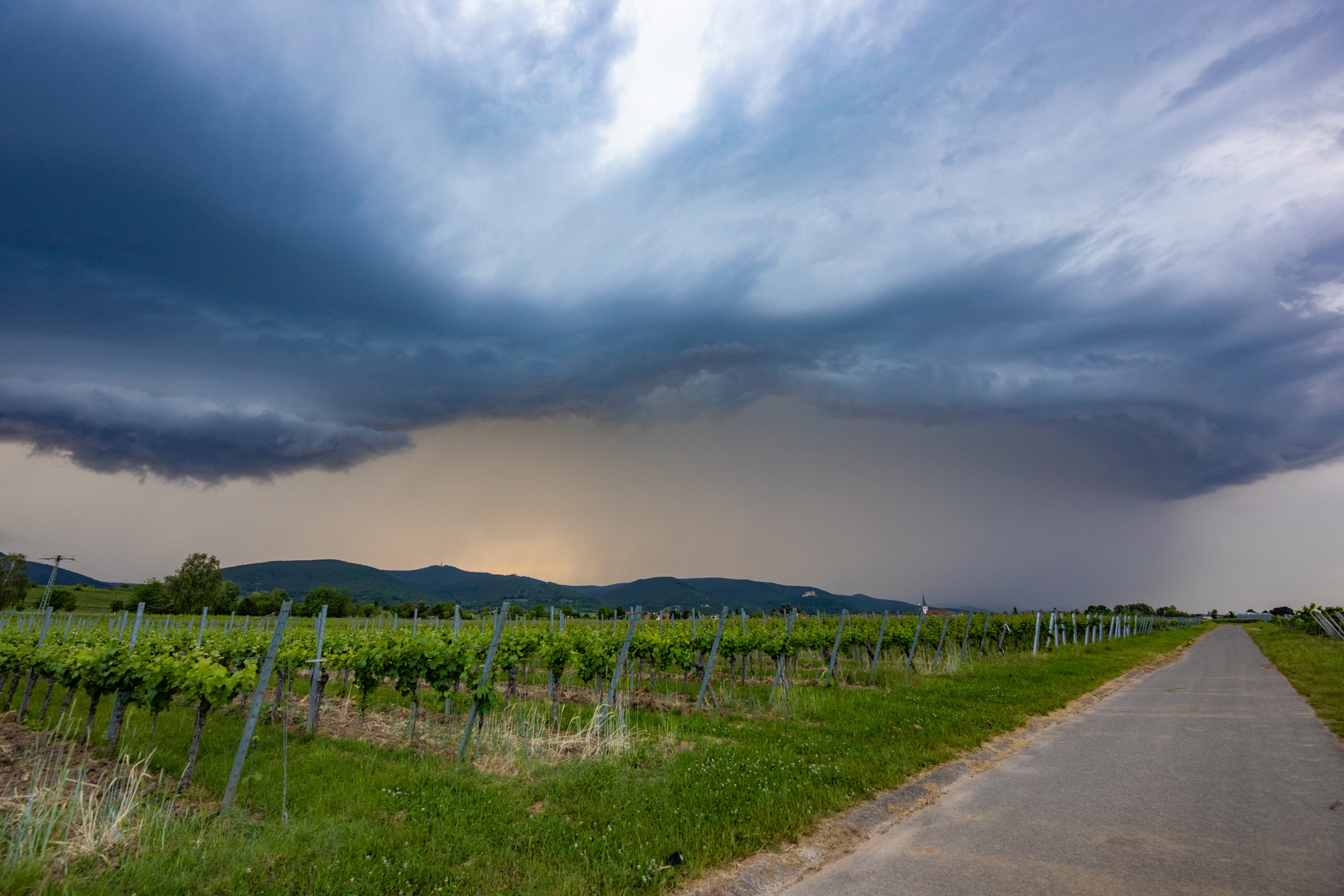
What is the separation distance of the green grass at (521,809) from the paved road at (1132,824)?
108 cm

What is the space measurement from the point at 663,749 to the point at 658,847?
3939 millimetres

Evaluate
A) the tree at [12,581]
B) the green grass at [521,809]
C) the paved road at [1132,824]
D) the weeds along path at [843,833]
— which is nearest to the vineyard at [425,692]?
the green grass at [521,809]

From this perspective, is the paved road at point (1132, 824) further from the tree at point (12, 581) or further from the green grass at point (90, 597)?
the tree at point (12, 581)

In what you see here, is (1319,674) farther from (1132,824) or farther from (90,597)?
(90,597)

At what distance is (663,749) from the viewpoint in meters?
9.81

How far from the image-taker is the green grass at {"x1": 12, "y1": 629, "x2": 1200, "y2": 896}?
17.6ft

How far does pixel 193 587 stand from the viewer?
100688 mm

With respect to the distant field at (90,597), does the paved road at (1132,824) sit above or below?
above

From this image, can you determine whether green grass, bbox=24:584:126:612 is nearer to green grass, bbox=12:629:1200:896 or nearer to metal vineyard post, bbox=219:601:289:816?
green grass, bbox=12:629:1200:896

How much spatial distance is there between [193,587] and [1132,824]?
419ft

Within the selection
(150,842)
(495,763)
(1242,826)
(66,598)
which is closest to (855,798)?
(1242,826)

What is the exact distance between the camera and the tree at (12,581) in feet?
317

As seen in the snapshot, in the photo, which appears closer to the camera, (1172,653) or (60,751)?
(60,751)

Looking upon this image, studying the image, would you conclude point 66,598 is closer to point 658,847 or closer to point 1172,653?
point 658,847
